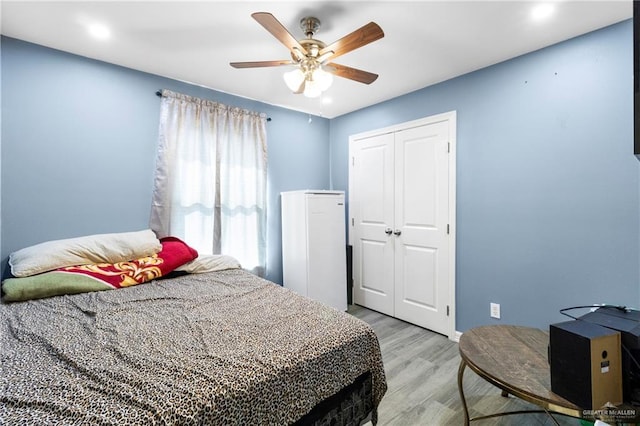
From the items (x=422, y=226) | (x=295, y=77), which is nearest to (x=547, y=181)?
(x=422, y=226)

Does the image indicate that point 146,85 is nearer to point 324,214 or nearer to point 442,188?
point 324,214

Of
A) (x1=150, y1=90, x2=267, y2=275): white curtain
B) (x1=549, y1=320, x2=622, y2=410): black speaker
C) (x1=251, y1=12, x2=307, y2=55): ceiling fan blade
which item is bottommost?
(x1=549, y1=320, x2=622, y2=410): black speaker

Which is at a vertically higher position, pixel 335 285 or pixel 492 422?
pixel 335 285

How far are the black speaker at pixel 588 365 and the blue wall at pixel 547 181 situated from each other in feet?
3.63

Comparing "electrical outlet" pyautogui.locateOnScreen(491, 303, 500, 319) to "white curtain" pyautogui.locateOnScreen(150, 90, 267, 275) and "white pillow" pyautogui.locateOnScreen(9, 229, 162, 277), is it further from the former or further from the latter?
"white pillow" pyautogui.locateOnScreen(9, 229, 162, 277)

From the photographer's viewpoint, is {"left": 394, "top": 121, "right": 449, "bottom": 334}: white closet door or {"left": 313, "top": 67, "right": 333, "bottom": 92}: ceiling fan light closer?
{"left": 313, "top": 67, "right": 333, "bottom": 92}: ceiling fan light

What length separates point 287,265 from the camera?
10.6 ft

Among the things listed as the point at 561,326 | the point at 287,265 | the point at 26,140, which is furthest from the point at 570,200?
the point at 26,140

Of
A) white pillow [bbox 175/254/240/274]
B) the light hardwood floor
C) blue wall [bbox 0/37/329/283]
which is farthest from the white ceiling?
the light hardwood floor

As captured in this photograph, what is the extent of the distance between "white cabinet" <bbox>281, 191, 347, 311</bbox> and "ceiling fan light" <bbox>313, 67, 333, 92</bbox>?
135 cm

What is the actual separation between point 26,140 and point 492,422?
3.56m

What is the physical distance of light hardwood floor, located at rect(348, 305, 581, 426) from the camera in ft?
5.46

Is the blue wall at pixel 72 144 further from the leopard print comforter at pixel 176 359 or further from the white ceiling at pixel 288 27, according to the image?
the leopard print comforter at pixel 176 359

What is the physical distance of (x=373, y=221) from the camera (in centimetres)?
333
